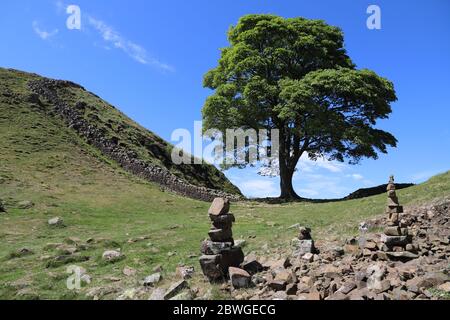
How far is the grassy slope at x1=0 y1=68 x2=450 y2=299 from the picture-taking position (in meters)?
13.8

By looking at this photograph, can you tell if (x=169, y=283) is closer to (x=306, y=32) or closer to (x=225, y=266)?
(x=225, y=266)

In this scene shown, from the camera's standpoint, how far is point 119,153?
136ft

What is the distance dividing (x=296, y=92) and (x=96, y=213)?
17.0 metres

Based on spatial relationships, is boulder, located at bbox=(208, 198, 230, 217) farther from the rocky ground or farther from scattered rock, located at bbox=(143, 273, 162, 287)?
scattered rock, located at bbox=(143, 273, 162, 287)

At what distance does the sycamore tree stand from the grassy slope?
7.68 meters

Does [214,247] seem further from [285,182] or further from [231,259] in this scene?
[285,182]

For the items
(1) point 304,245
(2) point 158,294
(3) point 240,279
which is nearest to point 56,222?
(2) point 158,294

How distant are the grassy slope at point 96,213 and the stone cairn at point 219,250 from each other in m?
0.50

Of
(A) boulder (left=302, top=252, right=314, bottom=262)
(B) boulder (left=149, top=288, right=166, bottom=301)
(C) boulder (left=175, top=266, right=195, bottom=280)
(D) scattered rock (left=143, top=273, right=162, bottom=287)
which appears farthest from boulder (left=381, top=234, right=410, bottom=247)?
(D) scattered rock (left=143, top=273, right=162, bottom=287)

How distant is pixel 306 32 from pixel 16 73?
39.4 meters

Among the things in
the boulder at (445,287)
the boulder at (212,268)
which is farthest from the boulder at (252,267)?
the boulder at (445,287)

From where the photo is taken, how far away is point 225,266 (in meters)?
11.1

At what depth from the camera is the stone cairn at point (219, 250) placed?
10859mm
